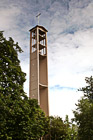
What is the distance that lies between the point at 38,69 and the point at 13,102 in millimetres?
10525

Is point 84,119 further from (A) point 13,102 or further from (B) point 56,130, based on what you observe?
(A) point 13,102

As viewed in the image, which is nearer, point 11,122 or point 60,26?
point 11,122

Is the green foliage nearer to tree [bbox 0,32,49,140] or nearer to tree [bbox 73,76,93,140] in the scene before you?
tree [bbox 73,76,93,140]

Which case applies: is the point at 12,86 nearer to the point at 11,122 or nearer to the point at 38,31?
the point at 11,122

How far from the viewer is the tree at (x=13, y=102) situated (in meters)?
14.0

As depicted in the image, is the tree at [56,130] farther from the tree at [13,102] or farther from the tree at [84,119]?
the tree at [13,102]

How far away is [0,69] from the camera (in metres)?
14.6

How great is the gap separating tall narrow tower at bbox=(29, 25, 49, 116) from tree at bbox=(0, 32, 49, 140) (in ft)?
24.2

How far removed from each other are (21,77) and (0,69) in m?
2.31

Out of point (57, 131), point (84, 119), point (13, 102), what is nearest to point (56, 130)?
point (57, 131)

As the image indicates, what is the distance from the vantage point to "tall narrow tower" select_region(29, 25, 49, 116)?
2420 centimetres

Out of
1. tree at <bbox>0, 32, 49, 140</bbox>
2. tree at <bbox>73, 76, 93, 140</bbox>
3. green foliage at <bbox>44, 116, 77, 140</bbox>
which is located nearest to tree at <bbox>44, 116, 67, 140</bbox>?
green foliage at <bbox>44, 116, 77, 140</bbox>

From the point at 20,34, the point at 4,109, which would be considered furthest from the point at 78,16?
the point at 4,109

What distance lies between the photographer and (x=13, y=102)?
14469 mm
